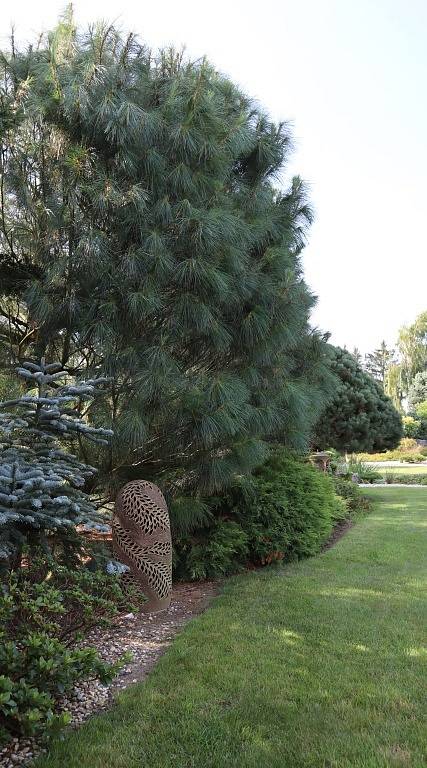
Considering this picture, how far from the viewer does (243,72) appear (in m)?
5.11

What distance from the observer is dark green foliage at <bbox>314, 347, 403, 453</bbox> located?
39.0 feet

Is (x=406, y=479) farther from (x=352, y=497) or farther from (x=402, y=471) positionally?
(x=352, y=497)

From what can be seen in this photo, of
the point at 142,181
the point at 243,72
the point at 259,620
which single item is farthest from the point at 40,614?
the point at 243,72

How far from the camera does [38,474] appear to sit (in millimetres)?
2613

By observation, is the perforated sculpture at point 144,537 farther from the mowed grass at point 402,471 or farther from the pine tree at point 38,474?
the mowed grass at point 402,471

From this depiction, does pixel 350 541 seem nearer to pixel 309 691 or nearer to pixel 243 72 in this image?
pixel 309 691

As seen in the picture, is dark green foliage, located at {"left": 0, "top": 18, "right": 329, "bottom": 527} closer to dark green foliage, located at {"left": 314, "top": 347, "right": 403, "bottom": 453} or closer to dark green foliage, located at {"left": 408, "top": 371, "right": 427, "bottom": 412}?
dark green foliage, located at {"left": 314, "top": 347, "right": 403, "bottom": 453}

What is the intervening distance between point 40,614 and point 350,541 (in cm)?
520

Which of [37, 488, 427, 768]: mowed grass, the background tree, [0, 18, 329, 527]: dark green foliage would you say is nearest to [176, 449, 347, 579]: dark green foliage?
[37, 488, 427, 768]: mowed grass

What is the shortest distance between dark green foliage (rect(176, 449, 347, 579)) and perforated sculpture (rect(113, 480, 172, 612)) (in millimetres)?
808

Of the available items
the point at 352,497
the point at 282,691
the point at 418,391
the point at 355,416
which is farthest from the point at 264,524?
the point at 418,391

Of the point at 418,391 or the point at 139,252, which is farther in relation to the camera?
the point at 418,391

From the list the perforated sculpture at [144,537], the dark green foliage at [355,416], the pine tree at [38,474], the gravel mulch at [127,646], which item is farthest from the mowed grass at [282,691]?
the dark green foliage at [355,416]

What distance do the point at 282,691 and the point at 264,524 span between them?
287 cm
